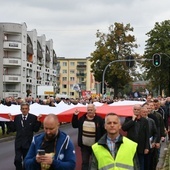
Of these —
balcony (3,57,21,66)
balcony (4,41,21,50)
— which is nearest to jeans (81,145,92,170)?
balcony (4,41,21,50)

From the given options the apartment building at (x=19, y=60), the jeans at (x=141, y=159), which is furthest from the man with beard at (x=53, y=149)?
the apartment building at (x=19, y=60)

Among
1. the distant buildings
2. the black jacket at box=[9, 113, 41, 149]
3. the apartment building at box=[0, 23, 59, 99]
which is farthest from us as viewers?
the distant buildings

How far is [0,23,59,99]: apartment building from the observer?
84438 mm

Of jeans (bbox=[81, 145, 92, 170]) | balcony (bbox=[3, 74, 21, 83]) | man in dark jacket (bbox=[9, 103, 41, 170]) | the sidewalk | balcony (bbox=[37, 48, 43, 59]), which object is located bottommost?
the sidewalk

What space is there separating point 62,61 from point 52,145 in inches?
6476

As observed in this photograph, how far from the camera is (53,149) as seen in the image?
5.27 metres

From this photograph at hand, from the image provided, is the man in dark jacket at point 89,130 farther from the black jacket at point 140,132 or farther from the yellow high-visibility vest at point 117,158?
the yellow high-visibility vest at point 117,158

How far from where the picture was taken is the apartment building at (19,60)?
8444 centimetres

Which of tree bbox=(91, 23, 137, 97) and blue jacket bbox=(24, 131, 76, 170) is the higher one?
tree bbox=(91, 23, 137, 97)

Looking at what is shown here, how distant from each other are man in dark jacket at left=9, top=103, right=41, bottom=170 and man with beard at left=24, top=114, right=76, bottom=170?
4.75 meters

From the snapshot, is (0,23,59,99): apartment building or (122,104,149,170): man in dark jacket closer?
(122,104,149,170): man in dark jacket

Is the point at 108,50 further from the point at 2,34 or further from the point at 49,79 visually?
the point at 49,79

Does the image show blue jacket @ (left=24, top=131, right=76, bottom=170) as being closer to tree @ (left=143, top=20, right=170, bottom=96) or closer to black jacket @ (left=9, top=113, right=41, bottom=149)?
black jacket @ (left=9, top=113, right=41, bottom=149)

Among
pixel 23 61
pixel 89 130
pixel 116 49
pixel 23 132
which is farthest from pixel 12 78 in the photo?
pixel 89 130
